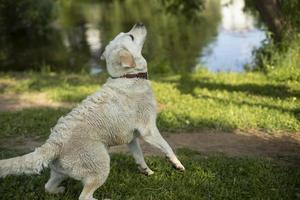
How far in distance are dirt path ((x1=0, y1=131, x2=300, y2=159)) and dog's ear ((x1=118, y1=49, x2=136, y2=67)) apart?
2.23 m

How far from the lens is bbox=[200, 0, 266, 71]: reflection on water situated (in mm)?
18312

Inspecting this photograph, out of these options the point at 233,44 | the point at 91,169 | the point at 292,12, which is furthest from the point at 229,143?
the point at 233,44

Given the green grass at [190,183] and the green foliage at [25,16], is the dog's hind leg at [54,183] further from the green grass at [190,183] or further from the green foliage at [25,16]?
the green foliage at [25,16]

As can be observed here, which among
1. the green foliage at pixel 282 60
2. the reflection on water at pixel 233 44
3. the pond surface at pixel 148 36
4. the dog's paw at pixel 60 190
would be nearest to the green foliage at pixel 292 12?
the green foliage at pixel 282 60

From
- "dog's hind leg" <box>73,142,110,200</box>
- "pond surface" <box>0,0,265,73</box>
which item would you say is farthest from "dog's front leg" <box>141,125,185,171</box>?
"pond surface" <box>0,0,265,73</box>

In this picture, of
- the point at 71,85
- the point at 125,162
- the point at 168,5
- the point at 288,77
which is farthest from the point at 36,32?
the point at 125,162

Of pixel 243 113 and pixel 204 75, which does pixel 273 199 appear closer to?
pixel 243 113

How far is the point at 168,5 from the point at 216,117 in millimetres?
11273

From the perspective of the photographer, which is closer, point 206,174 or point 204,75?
point 206,174

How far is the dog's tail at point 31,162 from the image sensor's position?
440 centimetres

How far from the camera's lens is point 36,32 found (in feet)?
102

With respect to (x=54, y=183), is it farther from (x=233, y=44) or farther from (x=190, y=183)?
(x=233, y=44)

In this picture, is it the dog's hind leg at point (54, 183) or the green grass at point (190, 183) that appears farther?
the green grass at point (190, 183)

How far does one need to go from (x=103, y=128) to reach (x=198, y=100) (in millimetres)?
5299
